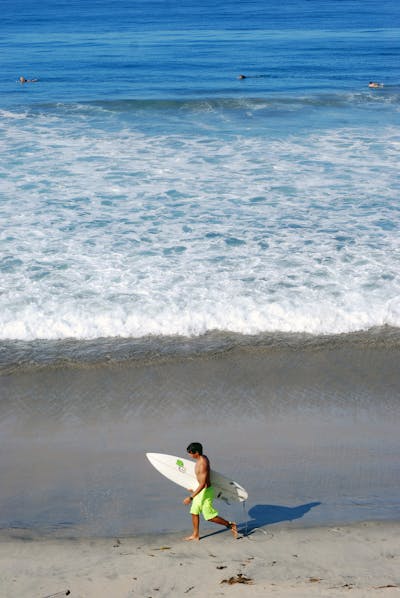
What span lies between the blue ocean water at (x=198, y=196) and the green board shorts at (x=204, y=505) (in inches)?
168

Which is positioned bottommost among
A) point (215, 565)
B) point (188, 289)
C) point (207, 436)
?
point (215, 565)

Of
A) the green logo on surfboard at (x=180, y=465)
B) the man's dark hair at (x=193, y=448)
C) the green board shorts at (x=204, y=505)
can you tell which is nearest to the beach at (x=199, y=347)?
the green board shorts at (x=204, y=505)

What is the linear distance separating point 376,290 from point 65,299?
5310 mm

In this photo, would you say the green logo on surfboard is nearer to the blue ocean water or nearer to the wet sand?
the wet sand

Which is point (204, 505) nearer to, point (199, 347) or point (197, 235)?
point (199, 347)

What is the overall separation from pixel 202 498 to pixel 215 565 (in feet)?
2.38

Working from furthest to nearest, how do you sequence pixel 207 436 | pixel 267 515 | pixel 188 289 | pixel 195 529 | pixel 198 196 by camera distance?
1. pixel 198 196
2. pixel 188 289
3. pixel 207 436
4. pixel 267 515
5. pixel 195 529

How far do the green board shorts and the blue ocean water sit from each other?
168 inches

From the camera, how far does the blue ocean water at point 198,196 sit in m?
11.8

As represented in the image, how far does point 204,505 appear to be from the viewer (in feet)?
23.2

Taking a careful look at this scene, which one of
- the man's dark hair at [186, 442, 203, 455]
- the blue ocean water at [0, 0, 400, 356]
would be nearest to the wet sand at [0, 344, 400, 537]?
the man's dark hair at [186, 442, 203, 455]

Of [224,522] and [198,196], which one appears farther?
[198,196]

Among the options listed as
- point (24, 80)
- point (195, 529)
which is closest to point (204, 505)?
point (195, 529)

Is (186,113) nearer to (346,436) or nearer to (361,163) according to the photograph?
(361,163)
